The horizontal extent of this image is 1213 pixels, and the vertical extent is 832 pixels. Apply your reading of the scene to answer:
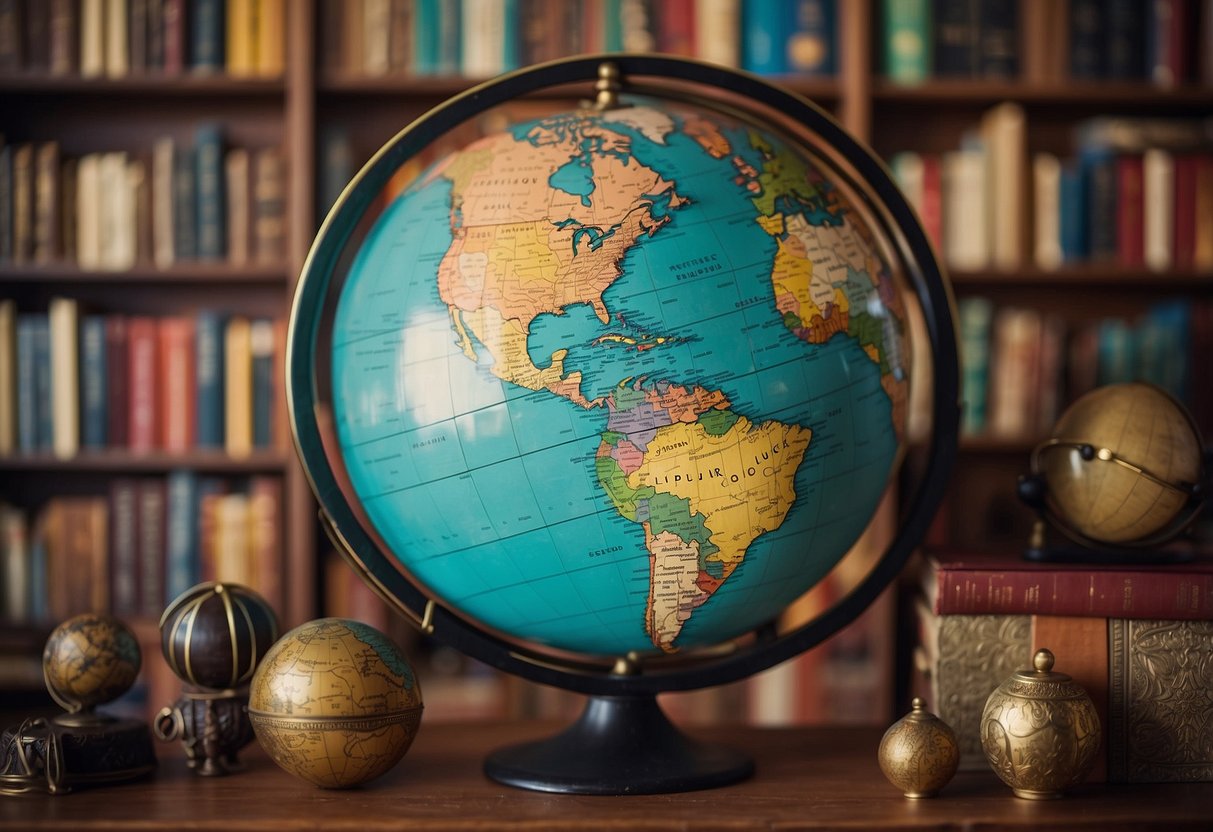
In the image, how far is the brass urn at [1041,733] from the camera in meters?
0.98

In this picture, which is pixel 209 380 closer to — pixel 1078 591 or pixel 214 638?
pixel 214 638

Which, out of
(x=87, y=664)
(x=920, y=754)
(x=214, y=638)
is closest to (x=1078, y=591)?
(x=920, y=754)

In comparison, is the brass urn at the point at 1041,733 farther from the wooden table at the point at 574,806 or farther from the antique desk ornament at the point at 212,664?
the antique desk ornament at the point at 212,664

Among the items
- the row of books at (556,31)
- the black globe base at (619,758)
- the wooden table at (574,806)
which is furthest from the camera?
the row of books at (556,31)

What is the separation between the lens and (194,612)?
107 cm

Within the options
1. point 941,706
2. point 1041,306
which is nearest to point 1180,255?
point 1041,306

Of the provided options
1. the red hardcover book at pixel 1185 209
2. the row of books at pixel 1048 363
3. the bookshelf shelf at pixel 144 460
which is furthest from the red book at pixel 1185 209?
the bookshelf shelf at pixel 144 460

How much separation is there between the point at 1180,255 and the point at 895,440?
76.3 inches

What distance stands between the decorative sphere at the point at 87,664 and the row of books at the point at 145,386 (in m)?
1.62

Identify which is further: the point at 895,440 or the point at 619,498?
the point at 895,440

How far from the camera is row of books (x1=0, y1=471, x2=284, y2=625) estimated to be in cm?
269

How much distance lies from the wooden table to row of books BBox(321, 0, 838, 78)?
1.89 metres

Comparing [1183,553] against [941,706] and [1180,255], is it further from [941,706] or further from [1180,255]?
[1180,255]

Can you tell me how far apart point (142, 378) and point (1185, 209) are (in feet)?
7.71
